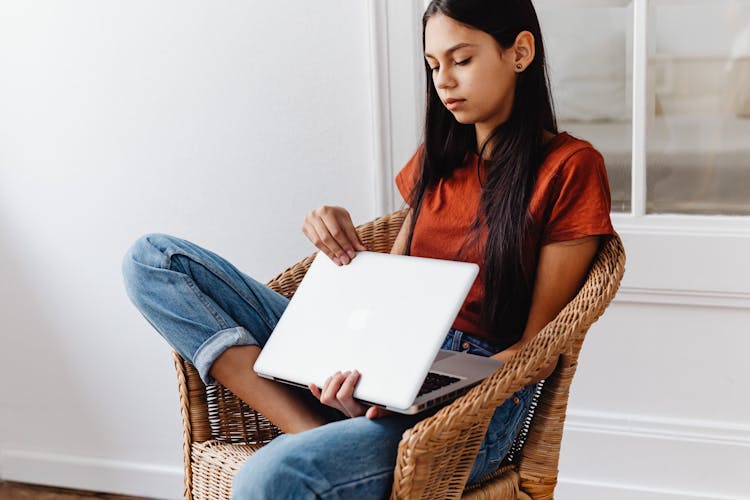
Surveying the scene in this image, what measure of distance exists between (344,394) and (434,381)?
13cm

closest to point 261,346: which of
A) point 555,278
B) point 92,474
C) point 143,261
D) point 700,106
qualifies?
point 143,261

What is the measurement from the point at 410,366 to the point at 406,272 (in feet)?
0.49

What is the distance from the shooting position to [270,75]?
6.36ft

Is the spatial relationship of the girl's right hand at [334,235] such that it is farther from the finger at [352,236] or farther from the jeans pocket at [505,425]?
the jeans pocket at [505,425]

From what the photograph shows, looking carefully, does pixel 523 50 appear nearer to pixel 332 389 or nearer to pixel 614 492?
pixel 332 389

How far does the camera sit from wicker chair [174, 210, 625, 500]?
3.79 feet

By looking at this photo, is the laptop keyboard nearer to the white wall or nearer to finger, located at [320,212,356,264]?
finger, located at [320,212,356,264]

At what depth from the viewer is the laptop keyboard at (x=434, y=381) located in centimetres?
125

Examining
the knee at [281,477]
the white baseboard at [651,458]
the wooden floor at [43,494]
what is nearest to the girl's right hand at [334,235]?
the knee at [281,477]

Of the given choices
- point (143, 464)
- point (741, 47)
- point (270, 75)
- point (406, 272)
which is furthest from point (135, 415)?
point (741, 47)

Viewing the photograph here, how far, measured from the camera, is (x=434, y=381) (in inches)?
50.3

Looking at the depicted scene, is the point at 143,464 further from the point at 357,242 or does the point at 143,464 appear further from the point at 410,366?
the point at 410,366

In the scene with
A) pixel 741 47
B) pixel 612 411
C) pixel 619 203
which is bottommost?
Result: pixel 612 411

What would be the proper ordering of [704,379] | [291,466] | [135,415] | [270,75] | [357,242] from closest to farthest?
[291,466], [357,242], [704,379], [270,75], [135,415]
